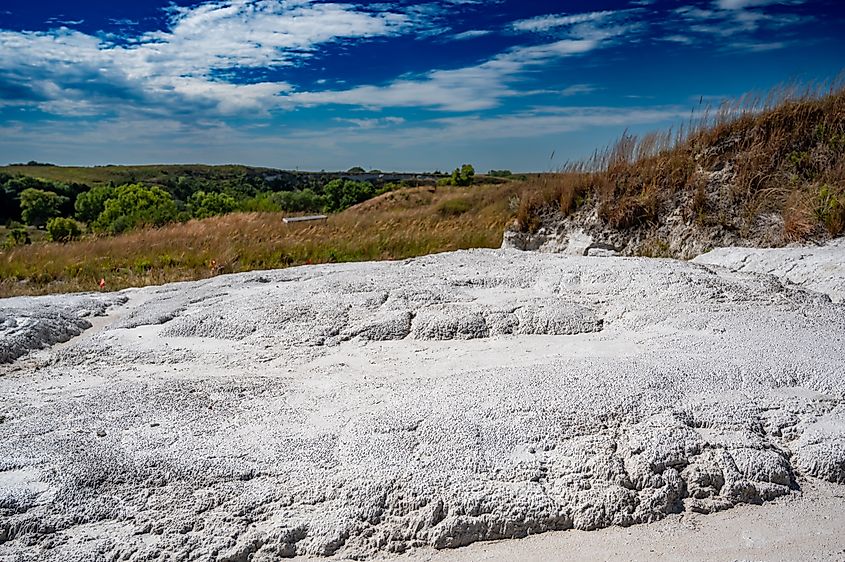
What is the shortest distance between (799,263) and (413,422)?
184 inches

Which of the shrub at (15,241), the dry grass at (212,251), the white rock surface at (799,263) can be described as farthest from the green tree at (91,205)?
the white rock surface at (799,263)

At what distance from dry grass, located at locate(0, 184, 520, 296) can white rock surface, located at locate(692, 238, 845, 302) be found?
6.03 metres

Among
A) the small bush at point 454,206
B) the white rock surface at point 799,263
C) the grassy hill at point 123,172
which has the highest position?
the grassy hill at point 123,172

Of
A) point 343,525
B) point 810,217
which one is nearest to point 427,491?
point 343,525

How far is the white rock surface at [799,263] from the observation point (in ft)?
18.0

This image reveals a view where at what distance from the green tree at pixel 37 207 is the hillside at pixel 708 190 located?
54490 millimetres

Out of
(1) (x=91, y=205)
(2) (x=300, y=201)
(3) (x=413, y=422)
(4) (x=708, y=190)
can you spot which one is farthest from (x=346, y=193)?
(3) (x=413, y=422)

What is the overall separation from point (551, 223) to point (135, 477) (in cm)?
887

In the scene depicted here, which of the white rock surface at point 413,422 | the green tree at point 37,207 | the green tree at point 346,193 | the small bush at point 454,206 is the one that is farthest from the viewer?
the green tree at point 37,207

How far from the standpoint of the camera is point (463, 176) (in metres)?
46.1

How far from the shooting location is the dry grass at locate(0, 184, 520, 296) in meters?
10.3

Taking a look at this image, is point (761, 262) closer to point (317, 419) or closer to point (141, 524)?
point (317, 419)

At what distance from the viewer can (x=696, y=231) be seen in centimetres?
912

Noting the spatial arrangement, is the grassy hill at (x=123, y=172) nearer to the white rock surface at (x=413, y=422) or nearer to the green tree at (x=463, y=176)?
the green tree at (x=463, y=176)
